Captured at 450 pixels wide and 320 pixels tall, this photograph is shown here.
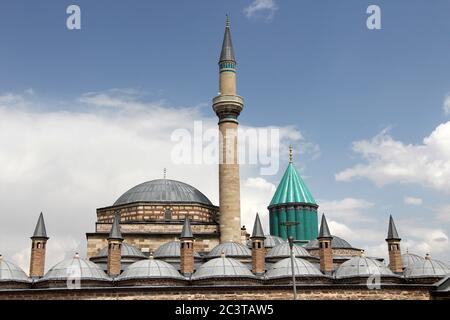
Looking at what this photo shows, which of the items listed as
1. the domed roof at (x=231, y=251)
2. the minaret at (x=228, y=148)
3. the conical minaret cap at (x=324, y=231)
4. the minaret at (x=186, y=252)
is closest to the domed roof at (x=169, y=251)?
the domed roof at (x=231, y=251)

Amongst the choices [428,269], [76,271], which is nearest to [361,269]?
[428,269]

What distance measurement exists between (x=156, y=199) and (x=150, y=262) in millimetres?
10996

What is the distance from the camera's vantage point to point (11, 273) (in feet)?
96.4

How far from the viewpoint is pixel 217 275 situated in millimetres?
27766

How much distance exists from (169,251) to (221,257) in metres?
5.55

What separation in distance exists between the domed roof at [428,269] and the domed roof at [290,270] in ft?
19.0

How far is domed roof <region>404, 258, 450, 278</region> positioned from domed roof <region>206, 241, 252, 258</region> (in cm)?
906

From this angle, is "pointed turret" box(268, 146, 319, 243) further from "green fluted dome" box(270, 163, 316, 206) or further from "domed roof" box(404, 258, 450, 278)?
"domed roof" box(404, 258, 450, 278)

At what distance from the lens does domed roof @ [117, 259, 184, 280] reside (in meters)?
27.8

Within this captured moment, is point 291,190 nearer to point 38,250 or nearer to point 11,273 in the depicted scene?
point 38,250

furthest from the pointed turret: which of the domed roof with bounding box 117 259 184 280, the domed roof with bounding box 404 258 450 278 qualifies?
the domed roof with bounding box 117 259 184 280

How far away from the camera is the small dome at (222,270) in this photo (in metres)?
27.8

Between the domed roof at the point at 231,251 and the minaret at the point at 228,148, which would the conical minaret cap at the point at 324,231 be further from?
the minaret at the point at 228,148
